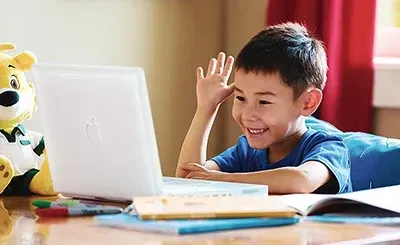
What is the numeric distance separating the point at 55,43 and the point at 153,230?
152 centimetres

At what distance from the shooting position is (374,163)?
6.49 ft

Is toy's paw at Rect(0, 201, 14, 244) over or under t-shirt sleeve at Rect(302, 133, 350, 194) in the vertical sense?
over

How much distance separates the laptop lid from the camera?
142cm

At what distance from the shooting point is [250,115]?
183cm

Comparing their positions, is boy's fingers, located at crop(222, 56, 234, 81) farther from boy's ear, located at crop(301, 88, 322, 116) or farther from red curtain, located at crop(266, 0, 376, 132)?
red curtain, located at crop(266, 0, 376, 132)

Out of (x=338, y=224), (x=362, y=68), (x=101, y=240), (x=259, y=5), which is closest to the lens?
(x=101, y=240)

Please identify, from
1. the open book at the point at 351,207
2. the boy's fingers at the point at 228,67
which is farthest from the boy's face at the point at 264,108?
the open book at the point at 351,207

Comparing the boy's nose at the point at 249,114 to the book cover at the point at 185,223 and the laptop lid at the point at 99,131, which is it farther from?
the book cover at the point at 185,223

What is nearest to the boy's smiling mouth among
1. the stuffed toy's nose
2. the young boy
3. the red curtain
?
the young boy

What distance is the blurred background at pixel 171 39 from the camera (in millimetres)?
2611

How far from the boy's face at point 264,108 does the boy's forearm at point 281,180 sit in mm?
187

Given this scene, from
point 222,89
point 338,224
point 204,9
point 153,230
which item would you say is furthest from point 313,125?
point 204,9

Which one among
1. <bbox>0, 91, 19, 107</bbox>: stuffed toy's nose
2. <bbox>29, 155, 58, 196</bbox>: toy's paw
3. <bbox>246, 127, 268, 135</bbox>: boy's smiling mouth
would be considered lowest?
<bbox>29, 155, 58, 196</bbox>: toy's paw

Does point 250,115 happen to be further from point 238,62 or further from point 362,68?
point 362,68
